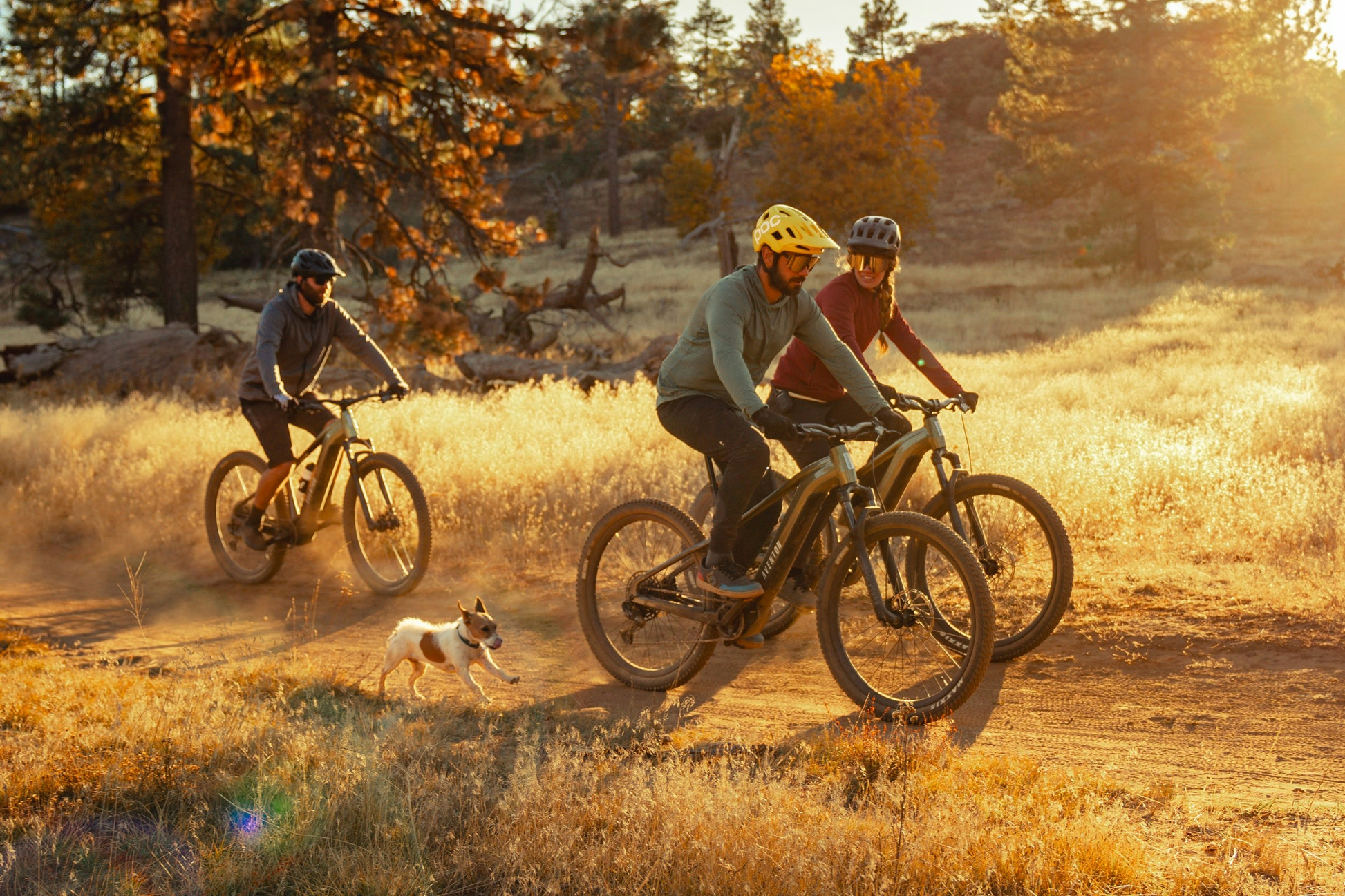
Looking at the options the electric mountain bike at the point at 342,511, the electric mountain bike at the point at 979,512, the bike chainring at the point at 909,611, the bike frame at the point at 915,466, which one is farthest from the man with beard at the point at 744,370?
the electric mountain bike at the point at 342,511

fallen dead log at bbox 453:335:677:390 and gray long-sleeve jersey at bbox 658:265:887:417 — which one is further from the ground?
gray long-sleeve jersey at bbox 658:265:887:417

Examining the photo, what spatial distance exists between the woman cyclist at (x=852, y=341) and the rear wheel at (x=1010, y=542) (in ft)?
2.20

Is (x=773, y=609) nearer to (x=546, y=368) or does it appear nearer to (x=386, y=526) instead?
(x=386, y=526)

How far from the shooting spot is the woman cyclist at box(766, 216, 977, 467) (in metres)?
6.12

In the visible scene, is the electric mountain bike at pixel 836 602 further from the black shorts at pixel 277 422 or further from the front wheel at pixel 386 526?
the black shorts at pixel 277 422

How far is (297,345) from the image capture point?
8.06 meters

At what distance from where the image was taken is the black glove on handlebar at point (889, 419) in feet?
16.6

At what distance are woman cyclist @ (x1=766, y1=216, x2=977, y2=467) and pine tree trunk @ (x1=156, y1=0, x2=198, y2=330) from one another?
49.2ft

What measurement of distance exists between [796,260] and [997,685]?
243cm

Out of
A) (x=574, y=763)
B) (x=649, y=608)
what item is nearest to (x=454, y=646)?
(x=649, y=608)

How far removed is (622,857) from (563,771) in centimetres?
73

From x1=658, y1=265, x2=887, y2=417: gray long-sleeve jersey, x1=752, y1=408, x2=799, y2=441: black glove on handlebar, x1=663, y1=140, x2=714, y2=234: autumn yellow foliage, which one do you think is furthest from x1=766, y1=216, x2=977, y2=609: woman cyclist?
x1=663, y1=140, x2=714, y2=234: autumn yellow foliage

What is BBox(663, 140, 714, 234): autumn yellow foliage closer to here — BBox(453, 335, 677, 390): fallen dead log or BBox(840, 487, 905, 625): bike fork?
BBox(453, 335, 677, 390): fallen dead log

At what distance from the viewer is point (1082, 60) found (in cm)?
3491
